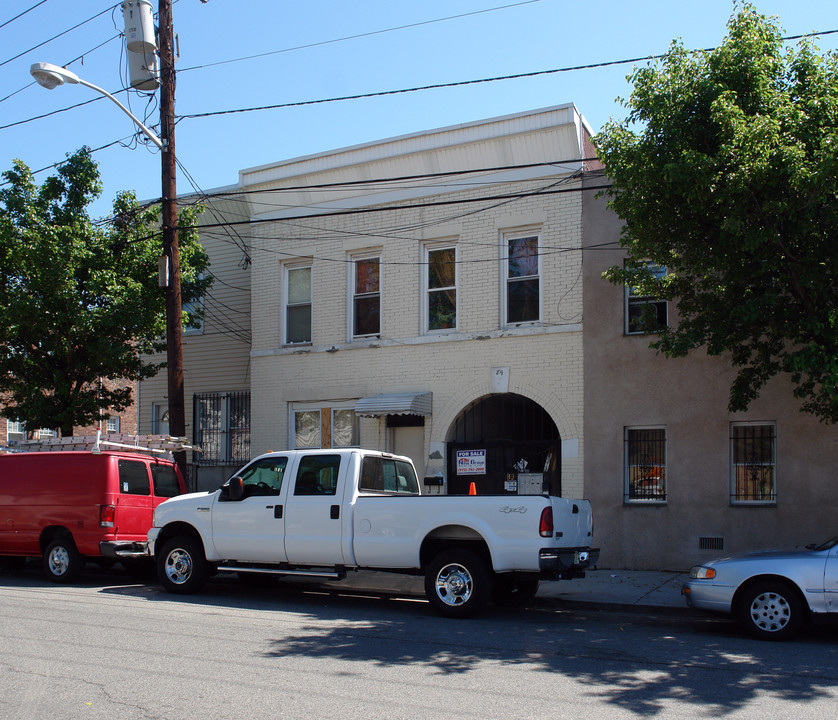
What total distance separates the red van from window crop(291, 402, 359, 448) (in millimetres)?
4134

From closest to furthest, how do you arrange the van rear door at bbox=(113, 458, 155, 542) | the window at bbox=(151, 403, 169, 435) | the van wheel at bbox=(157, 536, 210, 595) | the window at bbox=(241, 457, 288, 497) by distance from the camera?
1. the window at bbox=(241, 457, 288, 497)
2. the van wheel at bbox=(157, 536, 210, 595)
3. the van rear door at bbox=(113, 458, 155, 542)
4. the window at bbox=(151, 403, 169, 435)

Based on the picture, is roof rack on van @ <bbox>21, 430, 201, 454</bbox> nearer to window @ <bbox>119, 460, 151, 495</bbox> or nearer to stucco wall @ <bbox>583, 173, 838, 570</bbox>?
window @ <bbox>119, 460, 151, 495</bbox>

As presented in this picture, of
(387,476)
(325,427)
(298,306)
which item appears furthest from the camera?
(298,306)

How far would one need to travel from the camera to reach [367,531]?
34.5ft

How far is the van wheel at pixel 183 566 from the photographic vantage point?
37.7ft

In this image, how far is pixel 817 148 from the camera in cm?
976

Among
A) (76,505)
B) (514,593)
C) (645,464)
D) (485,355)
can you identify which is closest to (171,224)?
(76,505)

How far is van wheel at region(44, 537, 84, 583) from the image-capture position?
12867 mm

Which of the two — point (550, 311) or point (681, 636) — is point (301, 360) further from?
point (681, 636)

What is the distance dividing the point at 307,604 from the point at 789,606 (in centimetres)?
572

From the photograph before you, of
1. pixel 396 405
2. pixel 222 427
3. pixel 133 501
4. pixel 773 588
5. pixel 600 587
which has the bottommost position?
pixel 600 587

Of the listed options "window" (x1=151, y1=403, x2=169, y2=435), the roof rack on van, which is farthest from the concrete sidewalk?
"window" (x1=151, y1=403, x2=169, y2=435)

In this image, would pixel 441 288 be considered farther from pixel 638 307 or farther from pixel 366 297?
pixel 638 307

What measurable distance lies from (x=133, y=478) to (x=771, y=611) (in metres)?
9.09
